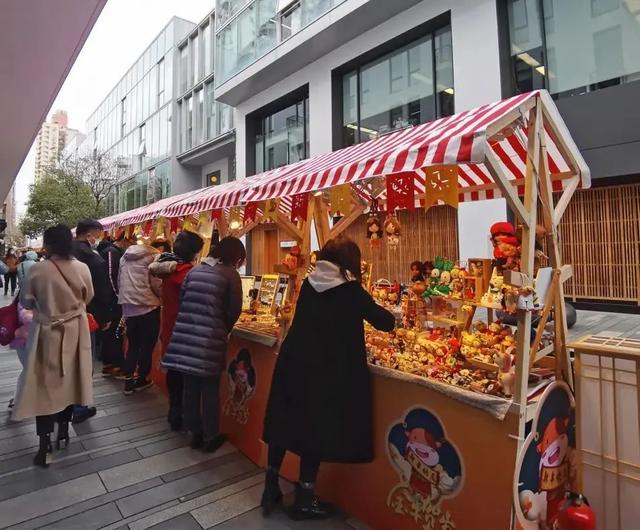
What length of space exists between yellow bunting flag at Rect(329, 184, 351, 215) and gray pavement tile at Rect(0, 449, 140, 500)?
107 inches

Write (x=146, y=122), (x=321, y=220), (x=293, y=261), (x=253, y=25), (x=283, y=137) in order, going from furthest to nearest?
(x=146, y=122), (x=283, y=137), (x=253, y=25), (x=321, y=220), (x=293, y=261)

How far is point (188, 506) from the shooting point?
9.18 ft

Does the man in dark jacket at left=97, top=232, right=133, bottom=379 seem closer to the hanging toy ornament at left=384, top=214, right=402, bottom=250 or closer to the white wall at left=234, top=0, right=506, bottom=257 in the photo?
the hanging toy ornament at left=384, top=214, right=402, bottom=250

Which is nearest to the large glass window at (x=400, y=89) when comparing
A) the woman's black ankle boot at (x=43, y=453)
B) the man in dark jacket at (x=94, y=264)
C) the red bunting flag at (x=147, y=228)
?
the red bunting flag at (x=147, y=228)

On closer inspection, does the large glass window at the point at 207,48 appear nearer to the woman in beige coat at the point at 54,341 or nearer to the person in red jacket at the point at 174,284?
the person in red jacket at the point at 174,284

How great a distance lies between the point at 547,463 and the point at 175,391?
3111mm

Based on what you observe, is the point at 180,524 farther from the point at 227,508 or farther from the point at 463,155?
the point at 463,155

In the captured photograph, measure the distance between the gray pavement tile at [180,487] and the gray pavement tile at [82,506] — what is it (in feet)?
0.23

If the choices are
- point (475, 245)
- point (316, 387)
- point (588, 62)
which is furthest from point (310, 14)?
point (316, 387)

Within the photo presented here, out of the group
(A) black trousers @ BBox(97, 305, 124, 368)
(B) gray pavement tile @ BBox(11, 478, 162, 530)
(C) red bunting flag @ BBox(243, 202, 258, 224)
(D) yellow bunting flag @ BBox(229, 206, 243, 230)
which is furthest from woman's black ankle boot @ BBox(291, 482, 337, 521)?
(A) black trousers @ BBox(97, 305, 124, 368)

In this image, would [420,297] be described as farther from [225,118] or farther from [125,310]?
[225,118]

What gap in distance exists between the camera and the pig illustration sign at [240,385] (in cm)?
356

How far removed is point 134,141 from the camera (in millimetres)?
27094

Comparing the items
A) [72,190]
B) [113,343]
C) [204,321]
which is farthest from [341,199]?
[72,190]
